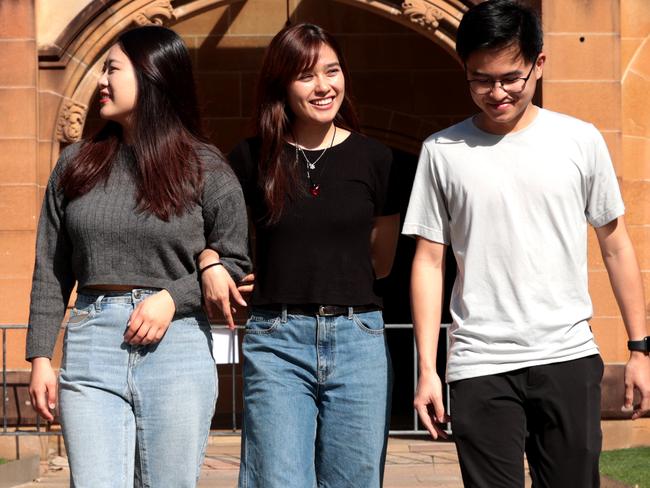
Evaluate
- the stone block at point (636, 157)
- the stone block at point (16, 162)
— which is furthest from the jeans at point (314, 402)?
the stone block at point (636, 157)

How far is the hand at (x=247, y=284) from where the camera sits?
412cm

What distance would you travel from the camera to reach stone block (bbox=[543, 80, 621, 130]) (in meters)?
9.85

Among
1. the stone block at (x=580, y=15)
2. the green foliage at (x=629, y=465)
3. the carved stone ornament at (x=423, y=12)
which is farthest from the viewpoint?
the carved stone ornament at (x=423, y=12)

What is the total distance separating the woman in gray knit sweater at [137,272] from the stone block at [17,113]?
6223mm

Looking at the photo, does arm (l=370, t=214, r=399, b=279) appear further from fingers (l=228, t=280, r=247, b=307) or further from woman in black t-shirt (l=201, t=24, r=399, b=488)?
fingers (l=228, t=280, r=247, b=307)

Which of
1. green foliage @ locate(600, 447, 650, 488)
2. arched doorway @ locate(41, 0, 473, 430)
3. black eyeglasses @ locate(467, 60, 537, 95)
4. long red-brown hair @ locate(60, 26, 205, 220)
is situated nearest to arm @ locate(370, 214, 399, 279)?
black eyeglasses @ locate(467, 60, 537, 95)

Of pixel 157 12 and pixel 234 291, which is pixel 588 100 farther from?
pixel 234 291

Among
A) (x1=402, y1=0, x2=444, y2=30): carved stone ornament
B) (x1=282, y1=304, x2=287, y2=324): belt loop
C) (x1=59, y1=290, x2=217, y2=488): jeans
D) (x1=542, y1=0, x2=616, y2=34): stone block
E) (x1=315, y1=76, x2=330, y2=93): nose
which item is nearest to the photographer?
(x1=59, y1=290, x2=217, y2=488): jeans

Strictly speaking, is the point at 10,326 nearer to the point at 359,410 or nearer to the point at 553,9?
the point at 553,9

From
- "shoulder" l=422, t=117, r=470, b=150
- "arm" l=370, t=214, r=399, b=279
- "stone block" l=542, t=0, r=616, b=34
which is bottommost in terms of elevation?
"arm" l=370, t=214, r=399, b=279

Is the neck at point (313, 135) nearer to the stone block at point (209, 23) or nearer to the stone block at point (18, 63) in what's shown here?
the stone block at point (18, 63)

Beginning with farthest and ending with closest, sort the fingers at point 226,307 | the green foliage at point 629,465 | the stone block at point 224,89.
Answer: the stone block at point 224,89 < the green foliage at point 629,465 < the fingers at point 226,307

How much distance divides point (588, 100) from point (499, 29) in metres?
6.17

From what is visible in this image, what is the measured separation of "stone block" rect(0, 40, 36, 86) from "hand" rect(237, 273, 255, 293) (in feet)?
20.4
